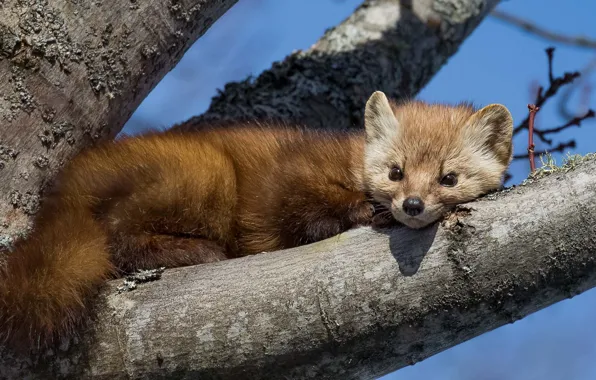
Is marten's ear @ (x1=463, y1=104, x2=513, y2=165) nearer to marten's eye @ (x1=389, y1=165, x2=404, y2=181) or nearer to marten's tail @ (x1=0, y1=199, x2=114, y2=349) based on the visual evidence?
marten's eye @ (x1=389, y1=165, x2=404, y2=181)

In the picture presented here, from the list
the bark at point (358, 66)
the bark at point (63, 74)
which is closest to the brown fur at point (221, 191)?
the bark at point (63, 74)

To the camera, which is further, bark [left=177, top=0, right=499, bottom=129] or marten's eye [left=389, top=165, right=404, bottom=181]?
bark [left=177, top=0, right=499, bottom=129]

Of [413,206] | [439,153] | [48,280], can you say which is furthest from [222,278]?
[439,153]

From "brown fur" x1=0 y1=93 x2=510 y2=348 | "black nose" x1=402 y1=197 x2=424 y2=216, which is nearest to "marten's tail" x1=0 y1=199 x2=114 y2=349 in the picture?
"brown fur" x1=0 y1=93 x2=510 y2=348

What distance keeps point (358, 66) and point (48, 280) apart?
351cm

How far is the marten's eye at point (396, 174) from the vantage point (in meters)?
4.04

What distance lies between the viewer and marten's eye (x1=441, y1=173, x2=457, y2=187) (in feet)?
12.9

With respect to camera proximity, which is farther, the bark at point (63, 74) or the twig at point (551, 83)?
the twig at point (551, 83)

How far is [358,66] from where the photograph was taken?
6262 millimetres

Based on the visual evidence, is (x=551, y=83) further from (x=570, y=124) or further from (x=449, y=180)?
(x=449, y=180)

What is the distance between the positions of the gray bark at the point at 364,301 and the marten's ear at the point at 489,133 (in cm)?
90

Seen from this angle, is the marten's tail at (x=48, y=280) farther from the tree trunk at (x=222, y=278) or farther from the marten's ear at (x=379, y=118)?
the marten's ear at (x=379, y=118)

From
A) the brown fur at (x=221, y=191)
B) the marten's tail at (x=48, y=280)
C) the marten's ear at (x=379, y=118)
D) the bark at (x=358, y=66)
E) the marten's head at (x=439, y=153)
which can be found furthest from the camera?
the bark at (x=358, y=66)

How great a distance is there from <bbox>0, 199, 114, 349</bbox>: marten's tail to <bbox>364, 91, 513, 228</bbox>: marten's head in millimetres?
1382
